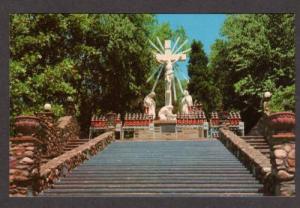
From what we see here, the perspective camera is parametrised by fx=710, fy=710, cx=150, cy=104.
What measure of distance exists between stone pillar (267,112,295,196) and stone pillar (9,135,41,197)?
149 inches

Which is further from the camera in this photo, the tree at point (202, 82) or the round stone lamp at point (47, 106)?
the tree at point (202, 82)

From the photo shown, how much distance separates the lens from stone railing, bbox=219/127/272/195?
38.4 ft

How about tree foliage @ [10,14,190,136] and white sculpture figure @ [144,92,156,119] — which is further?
white sculpture figure @ [144,92,156,119]

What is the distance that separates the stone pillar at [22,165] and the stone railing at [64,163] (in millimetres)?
382

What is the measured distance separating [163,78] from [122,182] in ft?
40.6

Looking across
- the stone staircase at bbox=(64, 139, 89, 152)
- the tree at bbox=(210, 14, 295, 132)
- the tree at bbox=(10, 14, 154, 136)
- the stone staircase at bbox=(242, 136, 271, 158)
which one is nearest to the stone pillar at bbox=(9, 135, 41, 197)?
the tree at bbox=(10, 14, 154, 136)

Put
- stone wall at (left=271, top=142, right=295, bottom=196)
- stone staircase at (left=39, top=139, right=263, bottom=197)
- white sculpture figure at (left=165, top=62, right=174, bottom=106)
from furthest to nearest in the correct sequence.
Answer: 1. white sculpture figure at (left=165, top=62, right=174, bottom=106)
2. stone staircase at (left=39, top=139, right=263, bottom=197)
3. stone wall at (left=271, top=142, right=295, bottom=196)

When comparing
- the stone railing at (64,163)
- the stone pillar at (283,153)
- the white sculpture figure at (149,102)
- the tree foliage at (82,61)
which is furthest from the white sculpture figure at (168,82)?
the stone pillar at (283,153)

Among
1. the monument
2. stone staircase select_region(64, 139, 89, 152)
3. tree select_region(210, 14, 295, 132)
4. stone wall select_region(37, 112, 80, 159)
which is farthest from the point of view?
the monument

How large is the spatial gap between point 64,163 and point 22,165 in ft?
6.40

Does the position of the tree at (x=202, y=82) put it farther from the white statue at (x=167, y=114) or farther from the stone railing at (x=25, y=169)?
the stone railing at (x=25, y=169)

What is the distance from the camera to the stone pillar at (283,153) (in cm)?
1075

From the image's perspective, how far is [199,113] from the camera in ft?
71.2

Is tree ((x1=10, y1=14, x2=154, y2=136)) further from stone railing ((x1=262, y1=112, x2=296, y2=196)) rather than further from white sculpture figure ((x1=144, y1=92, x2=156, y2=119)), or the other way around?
stone railing ((x1=262, y1=112, x2=296, y2=196))
